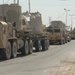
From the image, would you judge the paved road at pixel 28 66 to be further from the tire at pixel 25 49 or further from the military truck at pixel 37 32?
the military truck at pixel 37 32

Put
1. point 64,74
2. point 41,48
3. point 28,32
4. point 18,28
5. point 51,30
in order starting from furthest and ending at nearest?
point 51,30 < point 41,48 < point 28,32 < point 18,28 < point 64,74

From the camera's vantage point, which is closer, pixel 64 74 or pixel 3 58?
pixel 64 74

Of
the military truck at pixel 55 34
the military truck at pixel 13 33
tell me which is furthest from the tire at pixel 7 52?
the military truck at pixel 55 34

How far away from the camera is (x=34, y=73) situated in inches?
612

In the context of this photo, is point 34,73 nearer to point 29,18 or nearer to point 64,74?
point 64,74

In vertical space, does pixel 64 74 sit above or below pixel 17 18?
below

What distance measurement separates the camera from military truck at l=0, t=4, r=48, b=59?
23.5 m

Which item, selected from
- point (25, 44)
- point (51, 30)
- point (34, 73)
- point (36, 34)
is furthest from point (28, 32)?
point (51, 30)

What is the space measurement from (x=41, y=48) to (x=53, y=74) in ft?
71.7

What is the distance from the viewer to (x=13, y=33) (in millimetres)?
25641

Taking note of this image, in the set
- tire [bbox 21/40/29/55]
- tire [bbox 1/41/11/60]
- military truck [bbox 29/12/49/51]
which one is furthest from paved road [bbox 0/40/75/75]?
military truck [bbox 29/12/49/51]

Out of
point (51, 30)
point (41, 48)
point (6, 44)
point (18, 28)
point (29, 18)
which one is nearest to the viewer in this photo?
point (6, 44)

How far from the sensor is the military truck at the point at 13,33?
924 inches

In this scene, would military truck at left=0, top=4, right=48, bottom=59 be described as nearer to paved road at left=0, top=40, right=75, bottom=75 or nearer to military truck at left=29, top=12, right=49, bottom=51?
paved road at left=0, top=40, right=75, bottom=75
